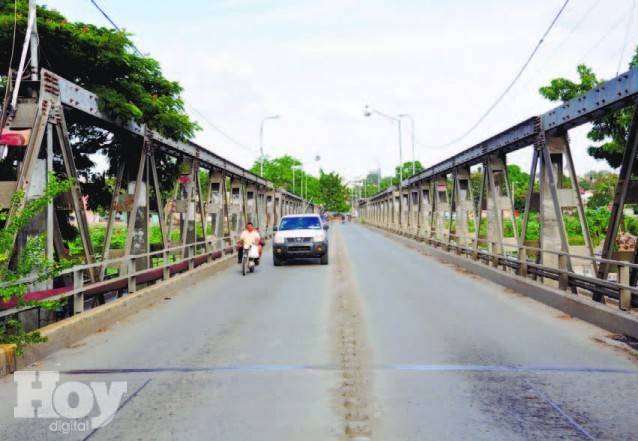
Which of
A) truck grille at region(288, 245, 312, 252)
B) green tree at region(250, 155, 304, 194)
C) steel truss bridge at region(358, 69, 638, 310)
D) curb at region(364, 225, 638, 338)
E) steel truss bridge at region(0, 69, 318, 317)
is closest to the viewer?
steel truss bridge at region(0, 69, 318, 317)

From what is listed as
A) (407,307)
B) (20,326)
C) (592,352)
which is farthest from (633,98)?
(20,326)

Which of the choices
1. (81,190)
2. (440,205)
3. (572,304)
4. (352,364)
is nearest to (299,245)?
(81,190)

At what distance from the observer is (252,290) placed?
14453 millimetres

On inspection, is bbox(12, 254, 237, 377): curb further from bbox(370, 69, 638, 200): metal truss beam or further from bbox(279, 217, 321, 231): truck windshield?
bbox(370, 69, 638, 200): metal truss beam

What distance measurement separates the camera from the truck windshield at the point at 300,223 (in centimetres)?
2258

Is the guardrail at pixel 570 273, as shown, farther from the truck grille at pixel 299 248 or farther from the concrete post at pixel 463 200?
the truck grille at pixel 299 248

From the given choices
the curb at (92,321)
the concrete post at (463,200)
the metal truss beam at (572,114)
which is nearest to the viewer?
the curb at (92,321)

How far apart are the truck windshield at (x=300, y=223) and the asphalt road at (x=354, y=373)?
34.7 ft

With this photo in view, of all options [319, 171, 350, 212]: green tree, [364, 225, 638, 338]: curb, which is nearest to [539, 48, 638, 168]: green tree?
[364, 225, 638, 338]: curb

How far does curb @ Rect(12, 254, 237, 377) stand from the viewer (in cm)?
717

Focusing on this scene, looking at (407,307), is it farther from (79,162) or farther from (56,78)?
(79,162)

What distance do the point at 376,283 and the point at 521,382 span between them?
31.3ft

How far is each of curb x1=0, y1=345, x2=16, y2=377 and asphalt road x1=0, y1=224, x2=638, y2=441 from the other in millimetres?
316

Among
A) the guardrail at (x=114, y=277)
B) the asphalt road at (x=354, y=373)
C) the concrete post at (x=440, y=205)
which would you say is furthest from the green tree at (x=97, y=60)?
the concrete post at (x=440, y=205)
